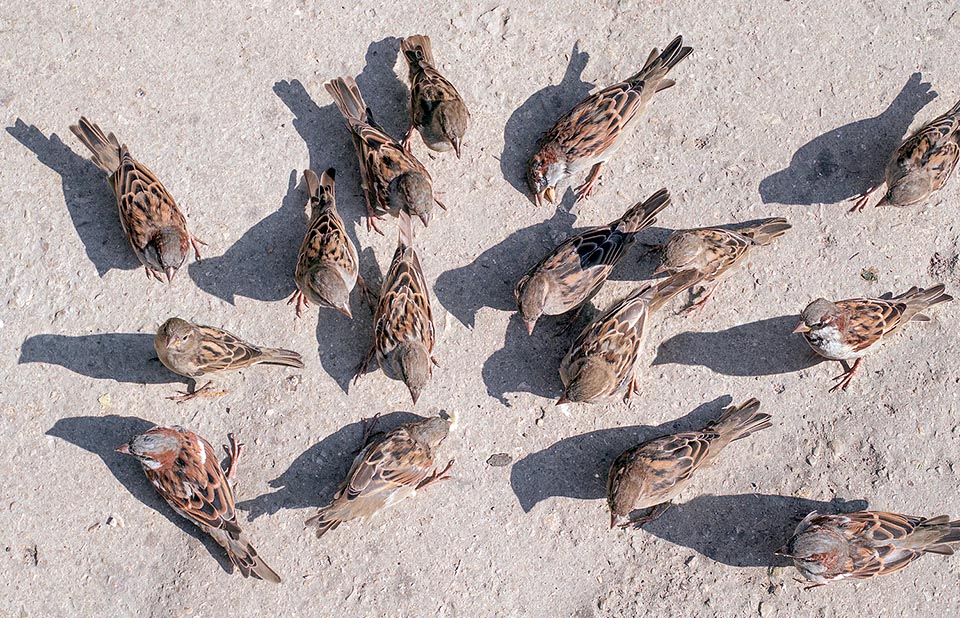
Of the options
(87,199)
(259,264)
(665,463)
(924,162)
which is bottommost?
(665,463)

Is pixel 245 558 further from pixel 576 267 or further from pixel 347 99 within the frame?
pixel 347 99

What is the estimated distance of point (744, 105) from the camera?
6.49 meters

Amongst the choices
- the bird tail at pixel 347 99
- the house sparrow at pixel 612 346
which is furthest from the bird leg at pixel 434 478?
the bird tail at pixel 347 99

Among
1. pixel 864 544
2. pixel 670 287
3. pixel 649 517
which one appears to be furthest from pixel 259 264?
pixel 864 544

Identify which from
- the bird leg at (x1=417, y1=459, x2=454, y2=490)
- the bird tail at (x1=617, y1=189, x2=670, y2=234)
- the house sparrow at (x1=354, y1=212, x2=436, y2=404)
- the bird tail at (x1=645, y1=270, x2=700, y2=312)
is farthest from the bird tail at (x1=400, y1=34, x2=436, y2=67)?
the bird leg at (x1=417, y1=459, x2=454, y2=490)

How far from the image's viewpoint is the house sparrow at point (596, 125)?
596cm

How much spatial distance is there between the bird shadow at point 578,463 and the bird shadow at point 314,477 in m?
1.11

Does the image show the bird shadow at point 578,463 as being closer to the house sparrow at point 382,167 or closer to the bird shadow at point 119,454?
the house sparrow at point 382,167

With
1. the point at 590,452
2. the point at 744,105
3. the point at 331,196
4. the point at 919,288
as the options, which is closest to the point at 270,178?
the point at 331,196

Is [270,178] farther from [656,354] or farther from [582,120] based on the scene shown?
[656,354]

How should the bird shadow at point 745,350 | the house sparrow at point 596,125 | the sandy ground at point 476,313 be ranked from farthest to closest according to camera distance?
the bird shadow at point 745,350
the sandy ground at point 476,313
the house sparrow at point 596,125

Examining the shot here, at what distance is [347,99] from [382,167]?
25.4 inches

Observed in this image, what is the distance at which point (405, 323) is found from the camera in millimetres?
5762

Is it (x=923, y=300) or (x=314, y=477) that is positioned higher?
(x=314, y=477)
